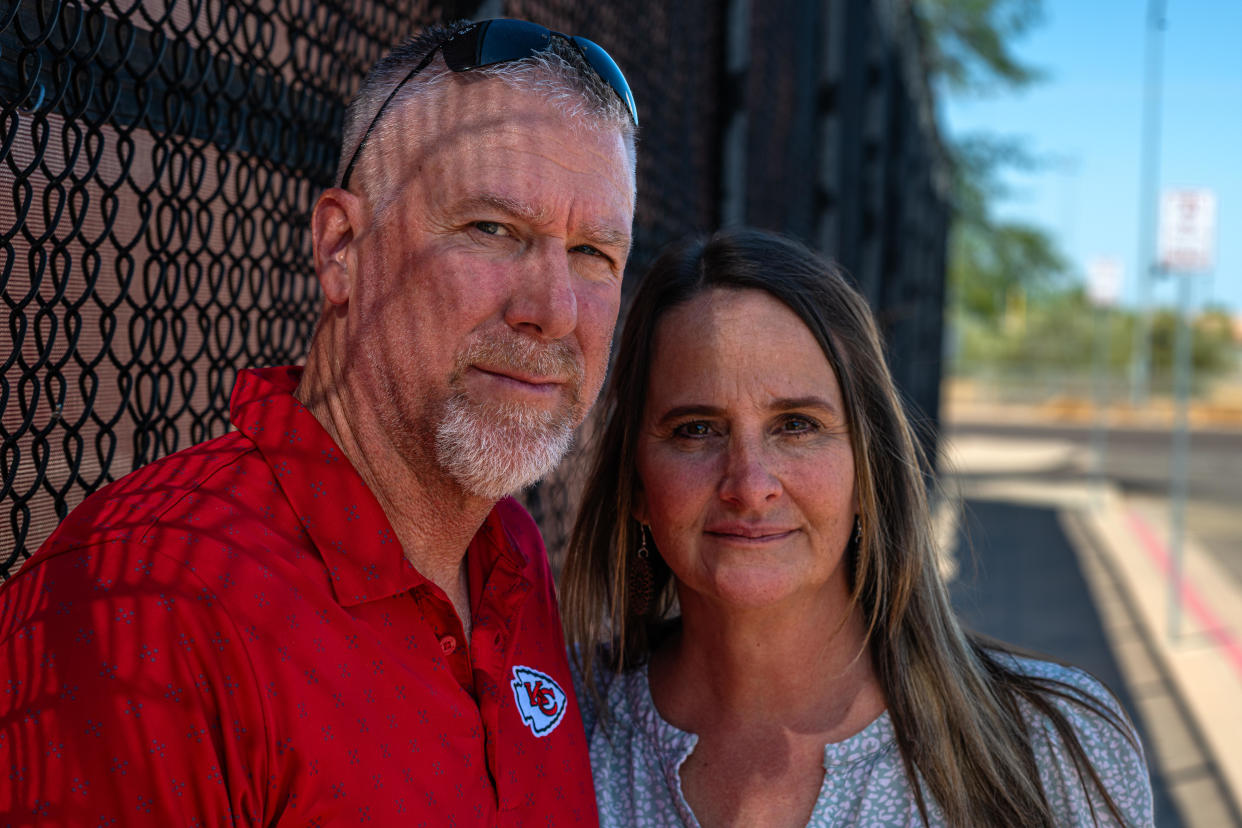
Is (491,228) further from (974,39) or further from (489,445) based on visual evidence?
(974,39)

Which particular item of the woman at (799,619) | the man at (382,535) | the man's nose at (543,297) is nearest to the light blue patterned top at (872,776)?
the woman at (799,619)

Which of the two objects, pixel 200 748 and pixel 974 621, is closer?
pixel 200 748

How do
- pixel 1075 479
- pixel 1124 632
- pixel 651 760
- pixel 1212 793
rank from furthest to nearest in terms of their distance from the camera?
pixel 1075 479 < pixel 1124 632 < pixel 1212 793 < pixel 651 760

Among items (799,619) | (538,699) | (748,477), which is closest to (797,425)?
(748,477)

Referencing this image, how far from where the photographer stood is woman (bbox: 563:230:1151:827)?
2.03 m

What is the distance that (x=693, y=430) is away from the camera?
215 centimetres

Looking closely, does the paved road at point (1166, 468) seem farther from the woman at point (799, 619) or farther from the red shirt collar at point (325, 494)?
the red shirt collar at point (325, 494)

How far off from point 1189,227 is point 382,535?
10.4 m

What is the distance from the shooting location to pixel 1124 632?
9.16 metres

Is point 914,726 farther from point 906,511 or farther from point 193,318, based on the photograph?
point 193,318

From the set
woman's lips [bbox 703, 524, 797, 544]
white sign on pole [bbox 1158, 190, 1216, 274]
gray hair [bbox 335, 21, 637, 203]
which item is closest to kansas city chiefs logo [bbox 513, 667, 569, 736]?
woman's lips [bbox 703, 524, 797, 544]

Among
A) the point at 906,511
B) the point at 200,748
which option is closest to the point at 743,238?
the point at 906,511

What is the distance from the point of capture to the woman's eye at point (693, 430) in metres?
2.14

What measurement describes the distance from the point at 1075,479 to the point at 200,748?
20860 mm
